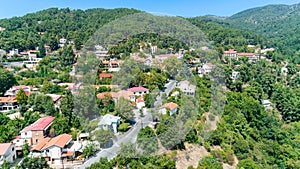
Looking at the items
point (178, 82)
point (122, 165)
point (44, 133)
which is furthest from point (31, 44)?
point (122, 165)

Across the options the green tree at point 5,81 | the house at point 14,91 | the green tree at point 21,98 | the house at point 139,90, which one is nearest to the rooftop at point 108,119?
the house at point 139,90

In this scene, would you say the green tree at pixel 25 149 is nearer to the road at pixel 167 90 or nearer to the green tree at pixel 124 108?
the green tree at pixel 124 108

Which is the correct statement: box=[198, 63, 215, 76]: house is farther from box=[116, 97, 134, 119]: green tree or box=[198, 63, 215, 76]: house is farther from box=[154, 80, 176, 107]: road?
box=[116, 97, 134, 119]: green tree

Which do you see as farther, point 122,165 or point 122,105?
point 122,105

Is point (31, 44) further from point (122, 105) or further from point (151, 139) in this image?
point (151, 139)

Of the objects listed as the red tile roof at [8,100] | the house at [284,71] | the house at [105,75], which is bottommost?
the red tile roof at [8,100]

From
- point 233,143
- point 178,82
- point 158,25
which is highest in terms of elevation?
point 158,25

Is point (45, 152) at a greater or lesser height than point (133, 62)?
lesser
